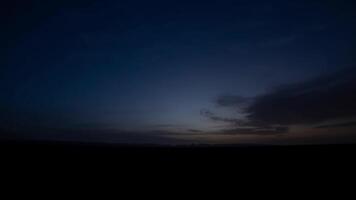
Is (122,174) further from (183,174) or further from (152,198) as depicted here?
(152,198)

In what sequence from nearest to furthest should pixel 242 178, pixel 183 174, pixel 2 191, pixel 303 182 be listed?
pixel 2 191, pixel 303 182, pixel 242 178, pixel 183 174

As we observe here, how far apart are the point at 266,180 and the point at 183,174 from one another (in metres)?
4.53

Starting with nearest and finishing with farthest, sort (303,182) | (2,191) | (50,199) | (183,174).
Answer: (50,199) → (2,191) → (303,182) → (183,174)

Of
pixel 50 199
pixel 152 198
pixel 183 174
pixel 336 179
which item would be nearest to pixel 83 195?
pixel 50 199

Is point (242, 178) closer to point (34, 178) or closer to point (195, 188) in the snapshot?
point (195, 188)

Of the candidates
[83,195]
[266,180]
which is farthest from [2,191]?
[266,180]

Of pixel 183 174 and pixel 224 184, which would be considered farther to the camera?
pixel 183 174

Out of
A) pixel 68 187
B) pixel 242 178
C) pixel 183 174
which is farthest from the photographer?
pixel 183 174

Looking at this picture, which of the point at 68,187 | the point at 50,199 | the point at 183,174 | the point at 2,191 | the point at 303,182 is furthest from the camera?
the point at 183,174

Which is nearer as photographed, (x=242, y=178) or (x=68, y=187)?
(x=68, y=187)

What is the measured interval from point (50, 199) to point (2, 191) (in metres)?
2.55

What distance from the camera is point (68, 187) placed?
11.9 meters

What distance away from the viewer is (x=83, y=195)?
10664 mm

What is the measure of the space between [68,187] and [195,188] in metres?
5.72
